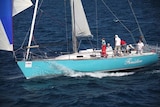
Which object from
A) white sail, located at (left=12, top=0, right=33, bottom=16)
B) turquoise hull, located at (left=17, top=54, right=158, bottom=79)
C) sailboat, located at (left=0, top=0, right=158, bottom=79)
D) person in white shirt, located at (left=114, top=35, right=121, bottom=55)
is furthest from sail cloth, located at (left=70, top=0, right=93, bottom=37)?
white sail, located at (left=12, top=0, right=33, bottom=16)

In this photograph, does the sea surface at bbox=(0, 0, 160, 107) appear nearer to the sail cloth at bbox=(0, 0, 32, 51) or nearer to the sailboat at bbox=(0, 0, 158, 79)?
the sailboat at bbox=(0, 0, 158, 79)

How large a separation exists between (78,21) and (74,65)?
12.8ft

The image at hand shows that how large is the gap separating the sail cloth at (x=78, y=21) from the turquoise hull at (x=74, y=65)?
9.27 feet

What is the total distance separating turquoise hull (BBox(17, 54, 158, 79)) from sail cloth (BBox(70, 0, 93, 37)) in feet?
9.27

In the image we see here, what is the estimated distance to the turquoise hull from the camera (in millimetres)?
29880

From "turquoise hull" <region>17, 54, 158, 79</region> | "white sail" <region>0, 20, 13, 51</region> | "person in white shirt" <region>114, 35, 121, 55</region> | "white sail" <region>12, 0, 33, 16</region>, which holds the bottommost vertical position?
"turquoise hull" <region>17, 54, 158, 79</region>

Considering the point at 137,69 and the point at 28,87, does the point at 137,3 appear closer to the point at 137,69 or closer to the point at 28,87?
the point at 137,69

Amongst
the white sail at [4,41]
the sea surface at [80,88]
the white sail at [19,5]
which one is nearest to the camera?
the sea surface at [80,88]

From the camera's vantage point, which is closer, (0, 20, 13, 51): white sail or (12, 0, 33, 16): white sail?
(0, 20, 13, 51): white sail

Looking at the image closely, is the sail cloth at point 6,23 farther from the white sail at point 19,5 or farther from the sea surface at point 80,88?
the sea surface at point 80,88

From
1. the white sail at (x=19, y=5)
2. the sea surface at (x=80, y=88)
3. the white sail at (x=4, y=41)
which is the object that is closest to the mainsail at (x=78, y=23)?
the sea surface at (x=80, y=88)

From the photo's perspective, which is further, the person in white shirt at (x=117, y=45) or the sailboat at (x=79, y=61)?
the person in white shirt at (x=117, y=45)

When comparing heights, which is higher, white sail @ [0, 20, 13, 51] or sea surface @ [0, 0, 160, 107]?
white sail @ [0, 20, 13, 51]

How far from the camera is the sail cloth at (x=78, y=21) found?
31.4m
